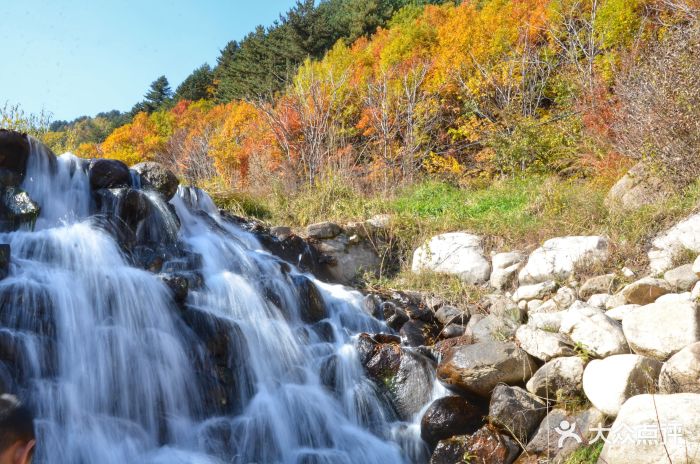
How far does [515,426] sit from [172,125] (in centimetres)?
3246

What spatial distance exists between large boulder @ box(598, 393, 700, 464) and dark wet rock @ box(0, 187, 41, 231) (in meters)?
5.35

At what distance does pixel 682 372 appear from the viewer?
146 inches

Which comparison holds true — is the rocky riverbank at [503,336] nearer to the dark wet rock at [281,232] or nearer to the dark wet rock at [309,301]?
the dark wet rock at [309,301]

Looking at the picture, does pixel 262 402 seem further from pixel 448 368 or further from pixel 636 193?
pixel 636 193

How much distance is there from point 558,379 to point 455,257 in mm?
3026

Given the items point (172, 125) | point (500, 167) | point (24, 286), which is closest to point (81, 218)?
point (24, 286)

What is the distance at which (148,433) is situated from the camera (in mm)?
4102

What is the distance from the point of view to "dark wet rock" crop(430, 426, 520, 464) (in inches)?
167

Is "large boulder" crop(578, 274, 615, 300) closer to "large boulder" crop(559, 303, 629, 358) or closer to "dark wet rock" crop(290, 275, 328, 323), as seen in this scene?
"large boulder" crop(559, 303, 629, 358)

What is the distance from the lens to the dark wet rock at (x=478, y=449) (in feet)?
13.9

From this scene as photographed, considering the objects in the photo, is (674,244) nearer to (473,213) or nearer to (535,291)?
(535,291)

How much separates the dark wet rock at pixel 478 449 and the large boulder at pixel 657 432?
936mm

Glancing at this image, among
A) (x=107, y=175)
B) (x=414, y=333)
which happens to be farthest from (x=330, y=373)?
(x=107, y=175)

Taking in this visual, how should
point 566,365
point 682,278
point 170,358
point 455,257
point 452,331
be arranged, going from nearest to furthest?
point 566,365 < point 170,358 < point 682,278 < point 452,331 < point 455,257
